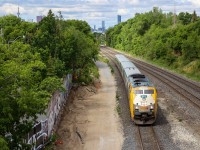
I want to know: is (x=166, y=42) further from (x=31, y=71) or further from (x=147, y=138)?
(x=31, y=71)

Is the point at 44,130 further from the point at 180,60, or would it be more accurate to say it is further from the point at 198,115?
the point at 180,60

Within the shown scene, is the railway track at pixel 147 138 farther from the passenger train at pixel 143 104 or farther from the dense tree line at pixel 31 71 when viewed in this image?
the dense tree line at pixel 31 71

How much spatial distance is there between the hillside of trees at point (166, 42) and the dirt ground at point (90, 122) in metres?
20.1

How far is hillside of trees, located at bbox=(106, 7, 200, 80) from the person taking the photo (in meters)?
61.0

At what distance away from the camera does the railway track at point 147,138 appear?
73.6 ft

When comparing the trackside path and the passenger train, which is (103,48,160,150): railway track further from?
the trackside path

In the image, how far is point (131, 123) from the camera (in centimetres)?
2797

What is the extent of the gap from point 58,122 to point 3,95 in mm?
14325

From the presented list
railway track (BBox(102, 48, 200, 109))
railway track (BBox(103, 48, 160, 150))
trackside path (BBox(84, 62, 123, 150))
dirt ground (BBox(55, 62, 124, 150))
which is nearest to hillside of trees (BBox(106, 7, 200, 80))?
railway track (BBox(102, 48, 200, 109))

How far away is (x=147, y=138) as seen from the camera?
2409 cm

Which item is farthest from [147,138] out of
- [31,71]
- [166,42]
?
[166,42]

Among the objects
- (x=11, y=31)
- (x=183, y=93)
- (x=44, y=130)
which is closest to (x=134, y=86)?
(x=44, y=130)

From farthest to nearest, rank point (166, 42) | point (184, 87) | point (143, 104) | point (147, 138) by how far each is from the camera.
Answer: point (166, 42), point (184, 87), point (143, 104), point (147, 138)

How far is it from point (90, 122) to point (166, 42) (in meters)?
49.2
